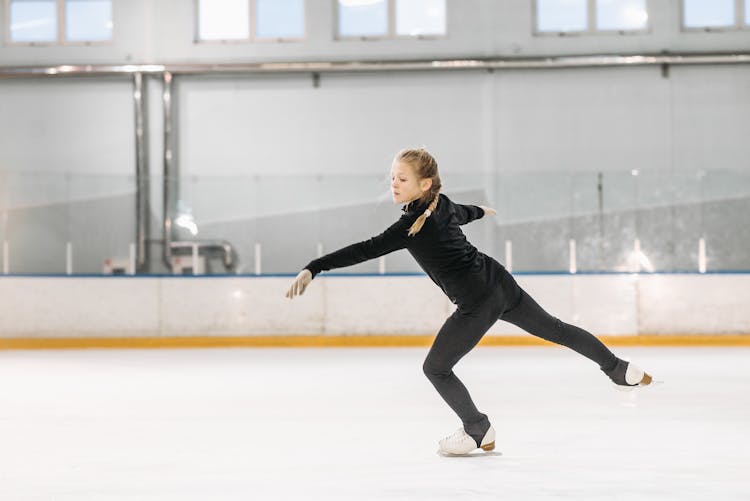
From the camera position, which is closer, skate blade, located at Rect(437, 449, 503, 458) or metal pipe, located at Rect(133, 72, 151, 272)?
skate blade, located at Rect(437, 449, 503, 458)

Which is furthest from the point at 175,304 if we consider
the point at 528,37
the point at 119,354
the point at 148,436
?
the point at 148,436

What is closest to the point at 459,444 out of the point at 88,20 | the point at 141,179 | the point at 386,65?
the point at 141,179

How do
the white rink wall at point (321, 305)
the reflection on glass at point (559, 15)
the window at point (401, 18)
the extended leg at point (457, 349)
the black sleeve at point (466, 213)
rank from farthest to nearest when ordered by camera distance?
the window at point (401, 18) < the reflection on glass at point (559, 15) < the white rink wall at point (321, 305) < the black sleeve at point (466, 213) < the extended leg at point (457, 349)

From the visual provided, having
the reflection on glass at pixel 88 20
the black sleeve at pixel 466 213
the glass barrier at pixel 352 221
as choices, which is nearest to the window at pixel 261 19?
the reflection on glass at pixel 88 20

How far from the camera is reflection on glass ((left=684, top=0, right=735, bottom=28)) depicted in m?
15.6

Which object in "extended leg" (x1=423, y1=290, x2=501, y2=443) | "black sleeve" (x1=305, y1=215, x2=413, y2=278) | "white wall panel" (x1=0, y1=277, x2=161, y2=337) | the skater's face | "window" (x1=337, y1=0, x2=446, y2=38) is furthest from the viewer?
"window" (x1=337, y1=0, x2=446, y2=38)

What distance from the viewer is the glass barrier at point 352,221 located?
42.6ft

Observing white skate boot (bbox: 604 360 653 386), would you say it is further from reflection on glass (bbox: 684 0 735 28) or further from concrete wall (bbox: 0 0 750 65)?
reflection on glass (bbox: 684 0 735 28)

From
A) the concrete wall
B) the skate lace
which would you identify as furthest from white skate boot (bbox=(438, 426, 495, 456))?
the concrete wall

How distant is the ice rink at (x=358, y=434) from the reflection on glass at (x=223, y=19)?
7.69 metres

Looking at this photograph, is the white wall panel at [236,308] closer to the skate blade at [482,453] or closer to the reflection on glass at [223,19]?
the reflection on glass at [223,19]

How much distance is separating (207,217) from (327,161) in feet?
8.43

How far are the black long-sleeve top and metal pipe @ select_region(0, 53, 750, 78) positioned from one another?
450 inches

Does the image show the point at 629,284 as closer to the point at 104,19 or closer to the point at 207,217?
the point at 207,217
